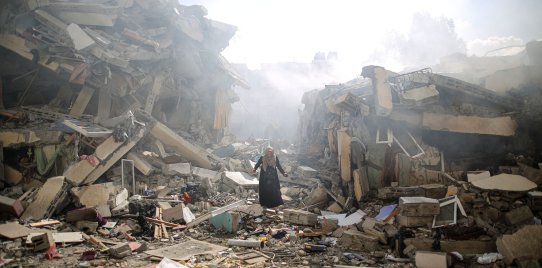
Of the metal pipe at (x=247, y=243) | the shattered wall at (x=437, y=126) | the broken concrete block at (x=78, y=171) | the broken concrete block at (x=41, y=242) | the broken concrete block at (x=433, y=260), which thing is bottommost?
the metal pipe at (x=247, y=243)

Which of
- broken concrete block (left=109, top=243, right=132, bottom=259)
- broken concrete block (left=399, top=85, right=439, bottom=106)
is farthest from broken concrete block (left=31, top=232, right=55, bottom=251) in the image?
broken concrete block (left=399, top=85, right=439, bottom=106)

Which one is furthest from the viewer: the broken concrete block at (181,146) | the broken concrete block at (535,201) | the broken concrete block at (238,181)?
the broken concrete block at (181,146)

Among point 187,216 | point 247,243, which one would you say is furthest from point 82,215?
point 247,243

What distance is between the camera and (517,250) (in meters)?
Result: 4.63

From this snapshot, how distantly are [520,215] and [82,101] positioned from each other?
1229cm

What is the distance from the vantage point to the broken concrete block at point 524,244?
459 centimetres

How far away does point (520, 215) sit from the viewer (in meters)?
5.60

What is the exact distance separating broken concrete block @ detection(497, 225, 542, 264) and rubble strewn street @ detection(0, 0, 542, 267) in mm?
15

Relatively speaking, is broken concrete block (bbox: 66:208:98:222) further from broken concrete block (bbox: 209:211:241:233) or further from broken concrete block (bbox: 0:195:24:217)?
broken concrete block (bbox: 209:211:241:233)

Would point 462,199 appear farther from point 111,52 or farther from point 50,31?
point 50,31

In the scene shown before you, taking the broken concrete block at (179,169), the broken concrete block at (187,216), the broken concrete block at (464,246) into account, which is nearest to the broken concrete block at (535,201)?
the broken concrete block at (464,246)

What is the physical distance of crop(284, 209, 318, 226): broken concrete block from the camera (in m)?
6.92

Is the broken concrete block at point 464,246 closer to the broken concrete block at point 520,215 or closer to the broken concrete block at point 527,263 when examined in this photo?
the broken concrete block at point 527,263

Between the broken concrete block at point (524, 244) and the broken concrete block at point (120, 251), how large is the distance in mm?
5501
